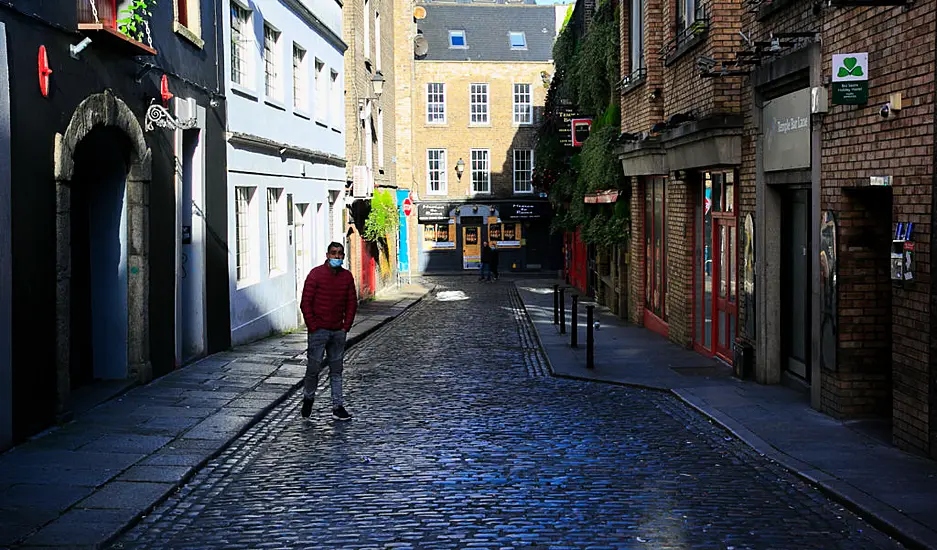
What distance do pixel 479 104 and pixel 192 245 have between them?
125 ft

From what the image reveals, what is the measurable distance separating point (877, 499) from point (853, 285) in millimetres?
3653

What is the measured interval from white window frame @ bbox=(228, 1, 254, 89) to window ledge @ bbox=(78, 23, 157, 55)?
5.29 m

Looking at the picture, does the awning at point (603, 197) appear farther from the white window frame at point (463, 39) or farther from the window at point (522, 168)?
the white window frame at point (463, 39)

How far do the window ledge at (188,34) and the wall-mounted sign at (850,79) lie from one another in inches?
347

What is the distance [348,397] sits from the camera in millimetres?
13320

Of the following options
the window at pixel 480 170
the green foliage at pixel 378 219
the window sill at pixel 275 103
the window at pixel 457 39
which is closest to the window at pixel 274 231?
the window sill at pixel 275 103

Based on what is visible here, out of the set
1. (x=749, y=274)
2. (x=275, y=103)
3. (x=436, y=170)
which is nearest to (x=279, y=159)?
(x=275, y=103)

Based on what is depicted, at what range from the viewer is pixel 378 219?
31.9m

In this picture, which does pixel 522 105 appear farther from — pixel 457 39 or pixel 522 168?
pixel 457 39

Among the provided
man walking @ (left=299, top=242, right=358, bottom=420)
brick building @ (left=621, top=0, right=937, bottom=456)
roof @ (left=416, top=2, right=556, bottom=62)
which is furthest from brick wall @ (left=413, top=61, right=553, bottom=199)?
man walking @ (left=299, top=242, right=358, bottom=420)

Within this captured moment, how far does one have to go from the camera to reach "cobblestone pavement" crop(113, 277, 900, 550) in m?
6.99

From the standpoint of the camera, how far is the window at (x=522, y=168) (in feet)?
174

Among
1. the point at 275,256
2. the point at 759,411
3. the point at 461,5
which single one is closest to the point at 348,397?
the point at 759,411

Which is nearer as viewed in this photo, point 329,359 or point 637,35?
point 329,359
